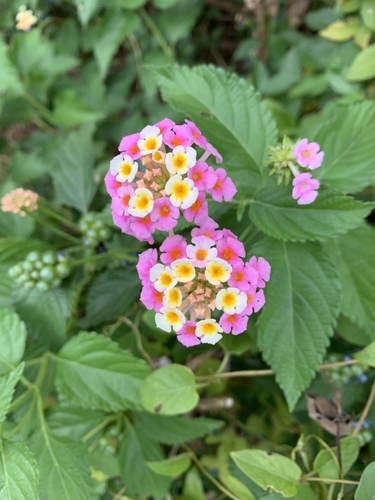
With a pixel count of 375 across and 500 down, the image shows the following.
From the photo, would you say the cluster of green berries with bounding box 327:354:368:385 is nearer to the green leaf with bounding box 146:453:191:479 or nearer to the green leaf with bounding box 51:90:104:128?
the green leaf with bounding box 146:453:191:479

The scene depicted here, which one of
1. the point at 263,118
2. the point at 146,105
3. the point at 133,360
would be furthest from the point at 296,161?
the point at 146,105

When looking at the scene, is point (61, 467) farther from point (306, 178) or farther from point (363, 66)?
point (363, 66)

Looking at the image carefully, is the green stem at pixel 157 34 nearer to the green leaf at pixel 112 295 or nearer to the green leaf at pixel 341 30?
the green leaf at pixel 341 30

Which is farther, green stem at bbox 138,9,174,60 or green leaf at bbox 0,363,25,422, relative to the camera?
green stem at bbox 138,9,174,60

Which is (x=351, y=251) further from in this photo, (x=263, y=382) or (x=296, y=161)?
(x=263, y=382)

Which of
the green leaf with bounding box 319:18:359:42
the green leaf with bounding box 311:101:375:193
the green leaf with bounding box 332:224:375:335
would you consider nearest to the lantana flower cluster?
the green leaf with bounding box 311:101:375:193

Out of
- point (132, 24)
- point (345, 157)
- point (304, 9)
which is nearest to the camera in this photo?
point (345, 157)
